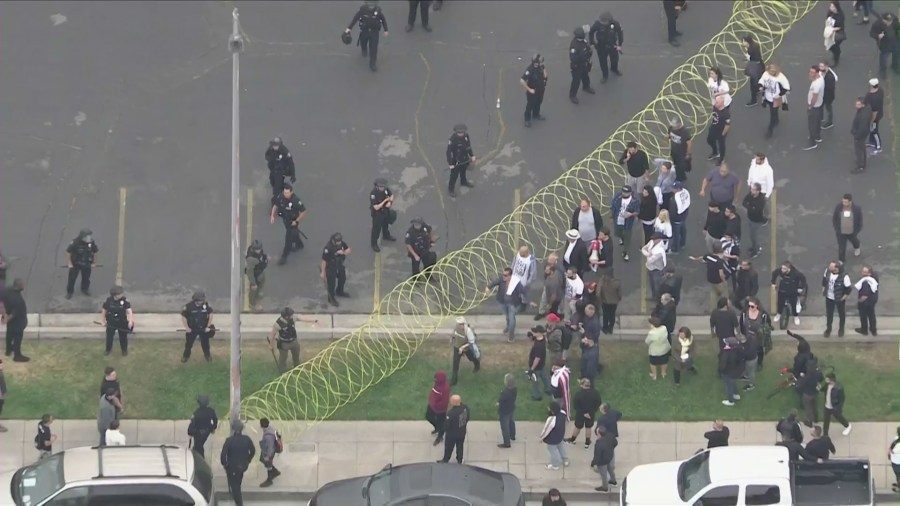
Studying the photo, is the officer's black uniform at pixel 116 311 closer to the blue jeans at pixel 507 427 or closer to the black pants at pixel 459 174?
the blue jeans at pixel 507 427

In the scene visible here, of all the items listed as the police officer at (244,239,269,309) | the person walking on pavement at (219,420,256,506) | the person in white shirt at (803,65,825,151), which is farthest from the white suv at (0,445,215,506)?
the person in white shirt at (803,65,825,151)

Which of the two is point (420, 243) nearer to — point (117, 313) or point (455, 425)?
point (455, 425)

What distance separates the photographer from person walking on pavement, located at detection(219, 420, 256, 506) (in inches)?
1339

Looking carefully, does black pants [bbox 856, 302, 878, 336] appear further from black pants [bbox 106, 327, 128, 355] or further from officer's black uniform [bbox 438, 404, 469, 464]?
black pants [bbox 106, 327, 128, 355]

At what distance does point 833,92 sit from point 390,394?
35.1 feet

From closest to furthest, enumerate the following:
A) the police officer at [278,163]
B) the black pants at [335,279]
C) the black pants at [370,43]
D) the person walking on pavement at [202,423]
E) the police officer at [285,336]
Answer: the person walking on pavement at [202,423] → the police officer at [285,336] → the black pants at [335,279] → the police officer at [278,163] → the black pants at [370,43]

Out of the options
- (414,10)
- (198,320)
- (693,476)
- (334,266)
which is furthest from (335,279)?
(693,476)

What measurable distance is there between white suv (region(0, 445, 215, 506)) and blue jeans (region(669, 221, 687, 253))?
10.3 m

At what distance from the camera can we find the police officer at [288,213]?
128ft

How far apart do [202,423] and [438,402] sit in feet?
12.4

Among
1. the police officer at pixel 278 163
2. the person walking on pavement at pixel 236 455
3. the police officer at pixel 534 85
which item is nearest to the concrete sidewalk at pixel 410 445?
the person walking on pavement at pixel 236 455

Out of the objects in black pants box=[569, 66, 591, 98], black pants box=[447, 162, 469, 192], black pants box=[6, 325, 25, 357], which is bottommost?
black pants box=[6, 325, 25, 357]

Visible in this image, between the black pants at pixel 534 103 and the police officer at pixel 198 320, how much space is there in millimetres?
8106

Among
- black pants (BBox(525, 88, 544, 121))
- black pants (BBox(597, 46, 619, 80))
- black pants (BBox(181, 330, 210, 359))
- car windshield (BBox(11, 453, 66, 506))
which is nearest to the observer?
car windshield (BBox(11, 453, 66, 506))
